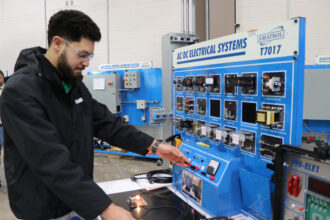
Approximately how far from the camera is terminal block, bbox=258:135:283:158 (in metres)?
1.23

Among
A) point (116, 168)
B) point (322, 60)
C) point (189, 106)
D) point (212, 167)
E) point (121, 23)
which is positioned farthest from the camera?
point (121, 23)

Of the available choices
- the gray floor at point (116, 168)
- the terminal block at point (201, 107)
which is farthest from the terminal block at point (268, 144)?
the gray floor at point (116, 168)

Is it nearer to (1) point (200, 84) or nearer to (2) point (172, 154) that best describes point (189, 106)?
(1) point (200, 84)

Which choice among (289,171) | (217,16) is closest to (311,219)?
(289,171)

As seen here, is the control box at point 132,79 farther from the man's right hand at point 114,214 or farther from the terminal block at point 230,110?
the man's right hand at point 114,214

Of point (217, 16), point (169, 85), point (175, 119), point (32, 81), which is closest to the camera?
point (32, 81)

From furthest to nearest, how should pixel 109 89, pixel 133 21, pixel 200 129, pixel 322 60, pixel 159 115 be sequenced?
pixel 133 21
pixel 109 89
pixel 322 60
pixel 159 115
pixel 200 129

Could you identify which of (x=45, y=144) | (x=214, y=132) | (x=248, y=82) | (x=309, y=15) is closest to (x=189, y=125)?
(x=214, y=132)

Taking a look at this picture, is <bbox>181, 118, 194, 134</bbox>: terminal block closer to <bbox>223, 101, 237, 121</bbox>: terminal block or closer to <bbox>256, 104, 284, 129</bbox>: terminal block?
<bbox>223, 101, 237, 121</bbox>: terminal block

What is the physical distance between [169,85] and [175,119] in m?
0.36

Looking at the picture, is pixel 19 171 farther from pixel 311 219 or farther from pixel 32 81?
pixel 311 219

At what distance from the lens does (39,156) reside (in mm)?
970

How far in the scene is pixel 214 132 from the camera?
1633mm

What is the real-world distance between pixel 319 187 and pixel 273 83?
484 millimetres
